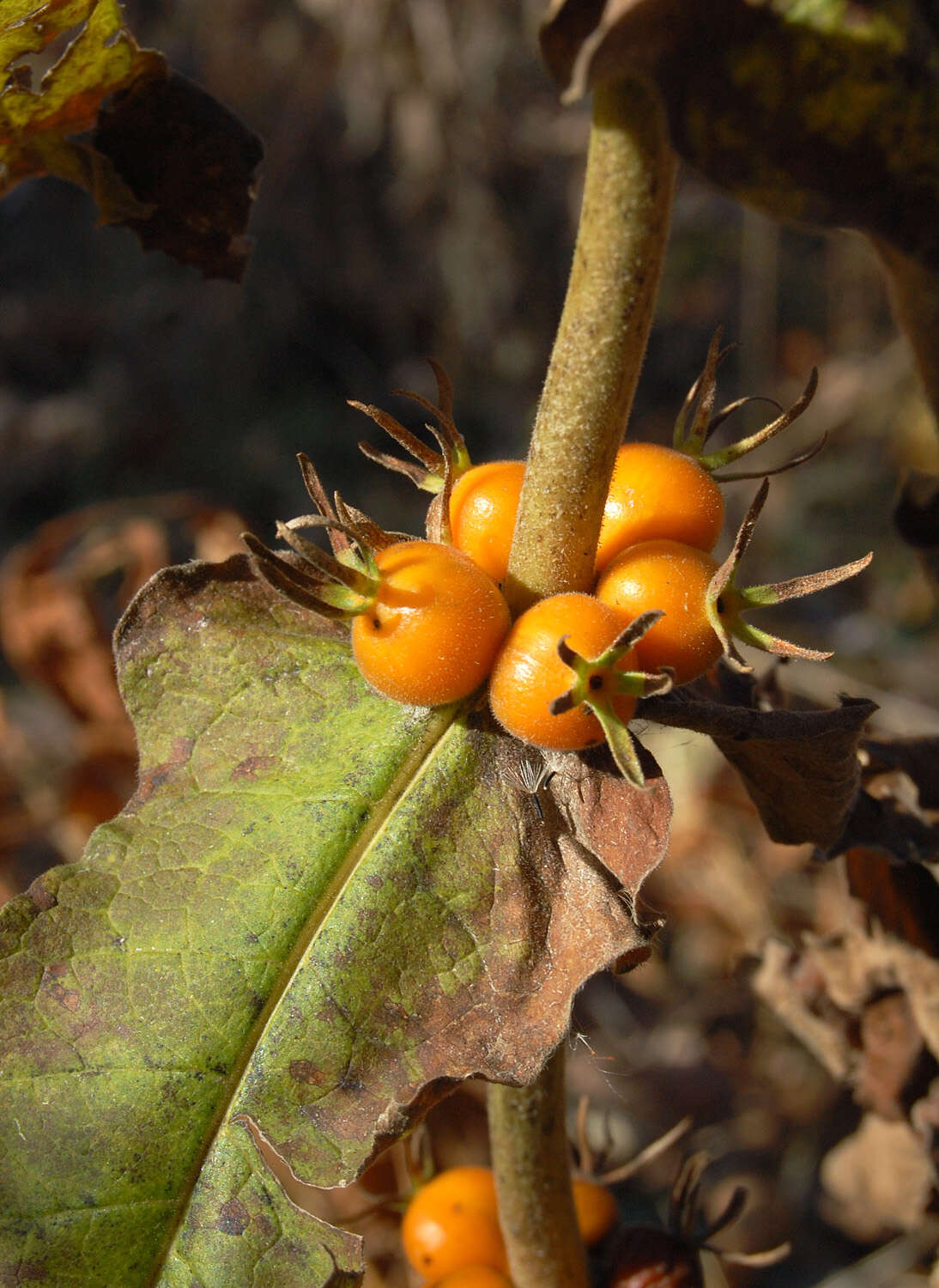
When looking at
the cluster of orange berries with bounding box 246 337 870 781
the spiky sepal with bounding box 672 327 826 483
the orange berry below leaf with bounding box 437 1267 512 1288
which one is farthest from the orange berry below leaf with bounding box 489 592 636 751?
the orange berry below leaf with bounding box 437 1267 512 1288

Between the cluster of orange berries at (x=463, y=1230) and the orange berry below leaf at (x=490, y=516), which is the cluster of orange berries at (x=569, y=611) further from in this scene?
the cluster of orange berries at (x=463, y=1230)

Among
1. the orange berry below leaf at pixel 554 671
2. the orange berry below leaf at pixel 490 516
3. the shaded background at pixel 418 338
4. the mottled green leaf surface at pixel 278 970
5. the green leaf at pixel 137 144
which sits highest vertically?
the green leaf at pixel 137 144

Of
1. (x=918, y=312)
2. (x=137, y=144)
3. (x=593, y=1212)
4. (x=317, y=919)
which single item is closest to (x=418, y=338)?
(x=137, y=144)

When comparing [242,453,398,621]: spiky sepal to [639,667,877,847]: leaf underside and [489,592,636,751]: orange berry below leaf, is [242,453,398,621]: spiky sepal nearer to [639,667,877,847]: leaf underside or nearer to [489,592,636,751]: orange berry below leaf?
[489,592,636,751]: orange berry below leaf

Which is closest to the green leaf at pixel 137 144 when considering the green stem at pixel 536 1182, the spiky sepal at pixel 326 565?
the spiky sepal at pixel 326 565

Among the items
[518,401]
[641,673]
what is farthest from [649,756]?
[518,401]

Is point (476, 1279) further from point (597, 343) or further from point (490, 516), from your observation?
point (597, 343)
